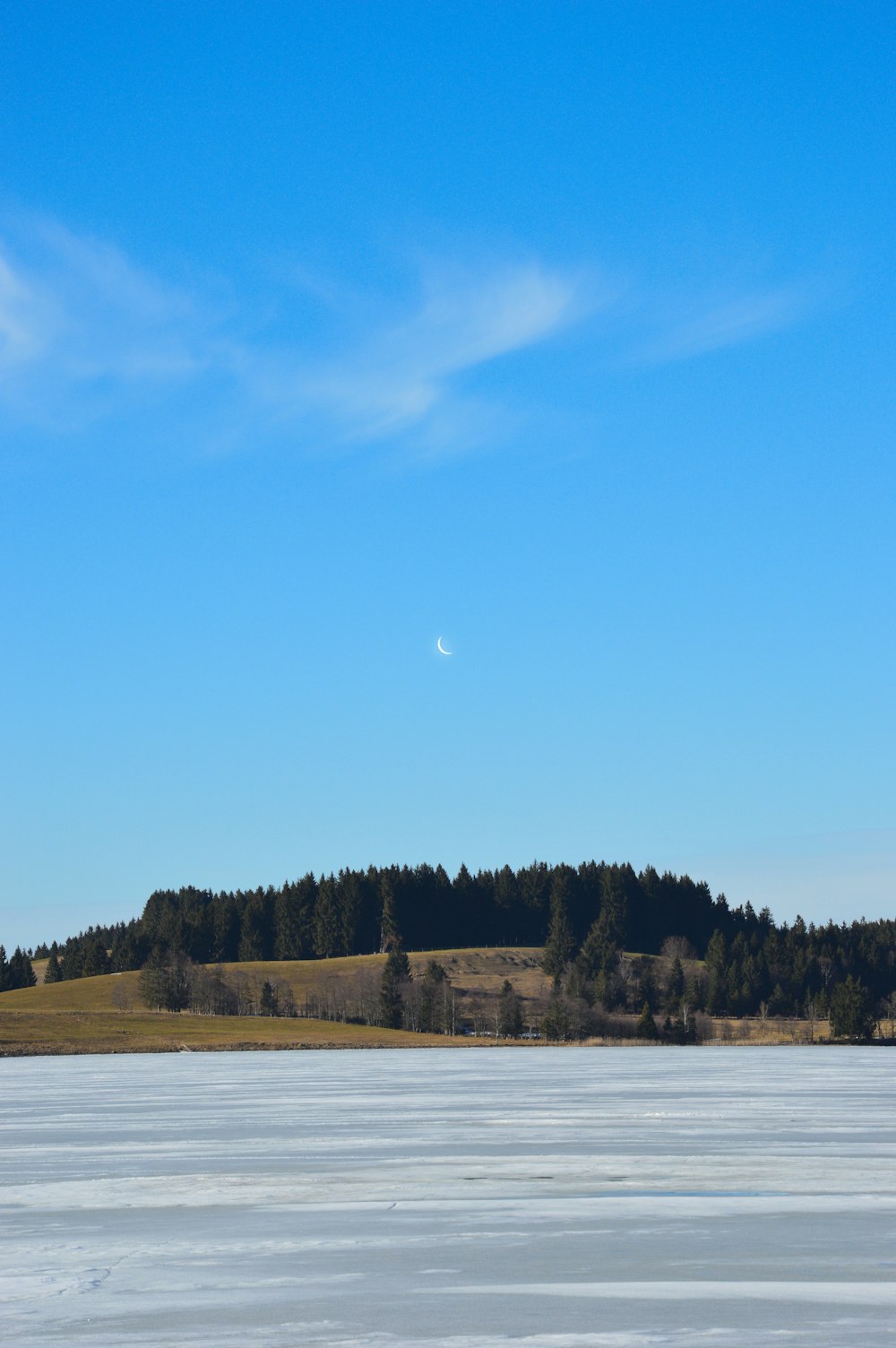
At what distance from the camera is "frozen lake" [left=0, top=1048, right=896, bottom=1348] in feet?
38.6

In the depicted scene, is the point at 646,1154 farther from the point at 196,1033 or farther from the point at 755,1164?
the point at 196,1033

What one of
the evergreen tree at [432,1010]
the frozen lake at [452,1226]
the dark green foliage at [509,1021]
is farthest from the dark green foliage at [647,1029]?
the frozen lake at [452,1226]

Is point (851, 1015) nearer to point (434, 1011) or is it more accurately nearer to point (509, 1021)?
point (509, 1021)

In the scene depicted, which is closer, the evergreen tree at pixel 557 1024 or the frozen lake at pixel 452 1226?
the frozen lake at pixel 452 1226

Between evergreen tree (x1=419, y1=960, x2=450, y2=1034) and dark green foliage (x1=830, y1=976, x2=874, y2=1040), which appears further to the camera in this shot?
evergreen tree (x1=419, y1=960, x2=450, y2=1034)

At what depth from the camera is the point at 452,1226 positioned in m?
17.0

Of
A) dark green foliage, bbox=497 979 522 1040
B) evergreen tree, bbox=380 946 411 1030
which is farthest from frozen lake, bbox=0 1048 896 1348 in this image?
evergreen tree, bbox=380 946 411 1030

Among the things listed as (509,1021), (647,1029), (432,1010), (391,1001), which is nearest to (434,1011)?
(432,1010)

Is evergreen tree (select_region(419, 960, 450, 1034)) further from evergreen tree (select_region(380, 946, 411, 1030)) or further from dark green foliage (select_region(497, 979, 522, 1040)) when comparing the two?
dark green foliage (select_region(497, 979, 522, 1040))

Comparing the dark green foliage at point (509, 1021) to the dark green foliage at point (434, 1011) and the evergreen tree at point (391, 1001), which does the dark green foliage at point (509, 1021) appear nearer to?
the dark green foliage at point (434, 1011)

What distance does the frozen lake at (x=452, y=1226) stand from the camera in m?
11.8

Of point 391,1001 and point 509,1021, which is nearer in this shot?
point 509,1021

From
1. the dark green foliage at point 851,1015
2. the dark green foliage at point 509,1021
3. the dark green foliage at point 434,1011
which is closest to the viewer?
the dark green foliage at point 509,1021

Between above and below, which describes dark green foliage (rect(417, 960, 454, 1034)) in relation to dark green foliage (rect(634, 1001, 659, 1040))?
Answer: above
